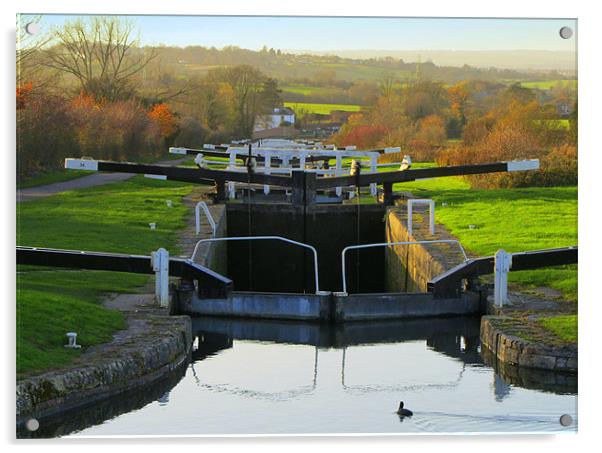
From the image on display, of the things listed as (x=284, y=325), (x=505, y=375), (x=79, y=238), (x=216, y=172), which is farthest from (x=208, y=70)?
(x=505, y=375)

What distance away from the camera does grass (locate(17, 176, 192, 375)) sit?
45.0ft

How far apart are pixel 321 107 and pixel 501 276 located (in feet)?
86.9

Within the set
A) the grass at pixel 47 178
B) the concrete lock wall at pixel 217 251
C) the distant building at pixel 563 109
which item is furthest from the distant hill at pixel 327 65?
the grass at pixel 47 178

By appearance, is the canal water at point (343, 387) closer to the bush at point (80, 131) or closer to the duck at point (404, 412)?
the duck at point (404, 412)

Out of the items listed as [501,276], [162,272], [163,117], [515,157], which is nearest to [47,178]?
[162,272]

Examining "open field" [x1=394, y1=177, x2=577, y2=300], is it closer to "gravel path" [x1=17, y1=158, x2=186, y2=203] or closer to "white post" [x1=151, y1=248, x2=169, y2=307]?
"white post" [x1=151, y1=248, x2=169, y2=307]

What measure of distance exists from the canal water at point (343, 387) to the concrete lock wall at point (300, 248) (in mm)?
8646

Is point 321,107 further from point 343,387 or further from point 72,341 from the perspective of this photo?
point 72,341

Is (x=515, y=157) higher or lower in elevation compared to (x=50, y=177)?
higher

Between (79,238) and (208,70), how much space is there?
Answer: 17899 mm

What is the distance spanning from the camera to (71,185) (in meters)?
27.5

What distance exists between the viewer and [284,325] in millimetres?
16859

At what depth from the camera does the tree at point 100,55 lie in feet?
60.1
